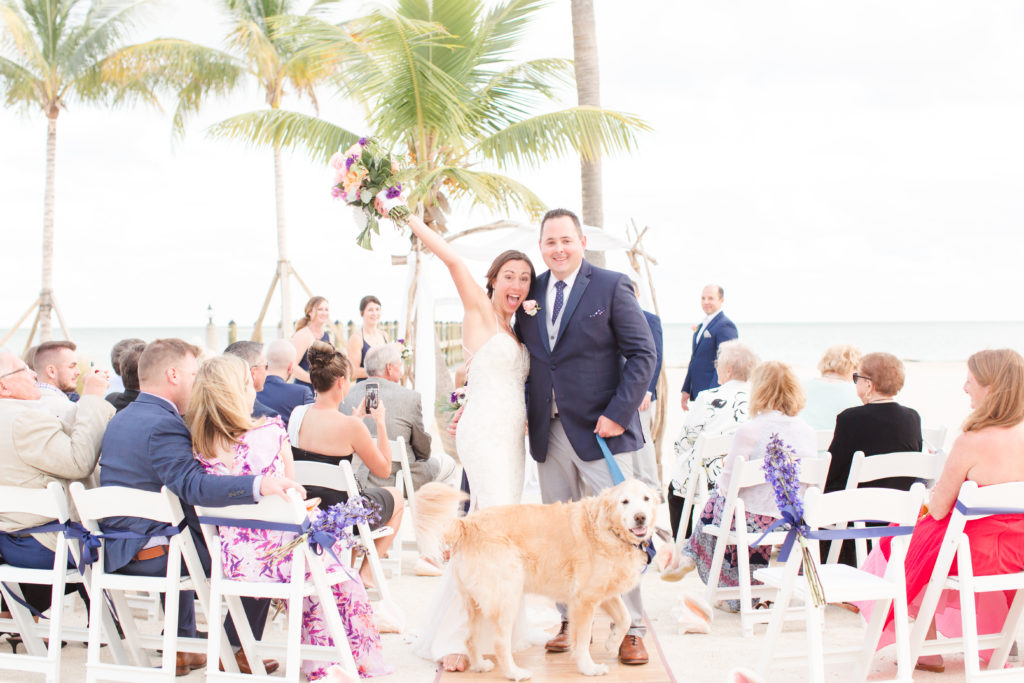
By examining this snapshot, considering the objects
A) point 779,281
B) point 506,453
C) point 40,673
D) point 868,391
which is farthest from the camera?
point 779,281

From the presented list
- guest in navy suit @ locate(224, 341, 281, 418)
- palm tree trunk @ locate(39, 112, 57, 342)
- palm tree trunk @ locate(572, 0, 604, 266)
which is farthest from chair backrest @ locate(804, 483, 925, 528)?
palm tree trunk @ locate(39, 112, 57, 342)

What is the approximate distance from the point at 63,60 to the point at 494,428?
17251 millimetres

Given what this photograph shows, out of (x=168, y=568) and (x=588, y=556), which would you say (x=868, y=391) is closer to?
(x=588, y=556)

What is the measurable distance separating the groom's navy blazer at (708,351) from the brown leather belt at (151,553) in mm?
5881

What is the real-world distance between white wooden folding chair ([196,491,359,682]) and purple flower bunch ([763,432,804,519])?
1995mm

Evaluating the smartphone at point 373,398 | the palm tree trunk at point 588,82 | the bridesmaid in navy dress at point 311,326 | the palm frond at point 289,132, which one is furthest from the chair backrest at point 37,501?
the palm frond at point 289,132

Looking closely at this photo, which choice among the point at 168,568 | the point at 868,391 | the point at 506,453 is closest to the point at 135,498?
the point at 168,568

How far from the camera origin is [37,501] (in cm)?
369

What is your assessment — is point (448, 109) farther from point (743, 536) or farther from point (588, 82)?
point (743, 536)

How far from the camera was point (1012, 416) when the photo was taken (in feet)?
11.9

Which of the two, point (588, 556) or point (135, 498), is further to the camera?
point (588, 556)

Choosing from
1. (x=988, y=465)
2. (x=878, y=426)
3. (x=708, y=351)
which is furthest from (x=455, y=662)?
(x=708, y=351)

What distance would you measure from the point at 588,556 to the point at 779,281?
58.9m

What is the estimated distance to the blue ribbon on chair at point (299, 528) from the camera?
11.2ft
